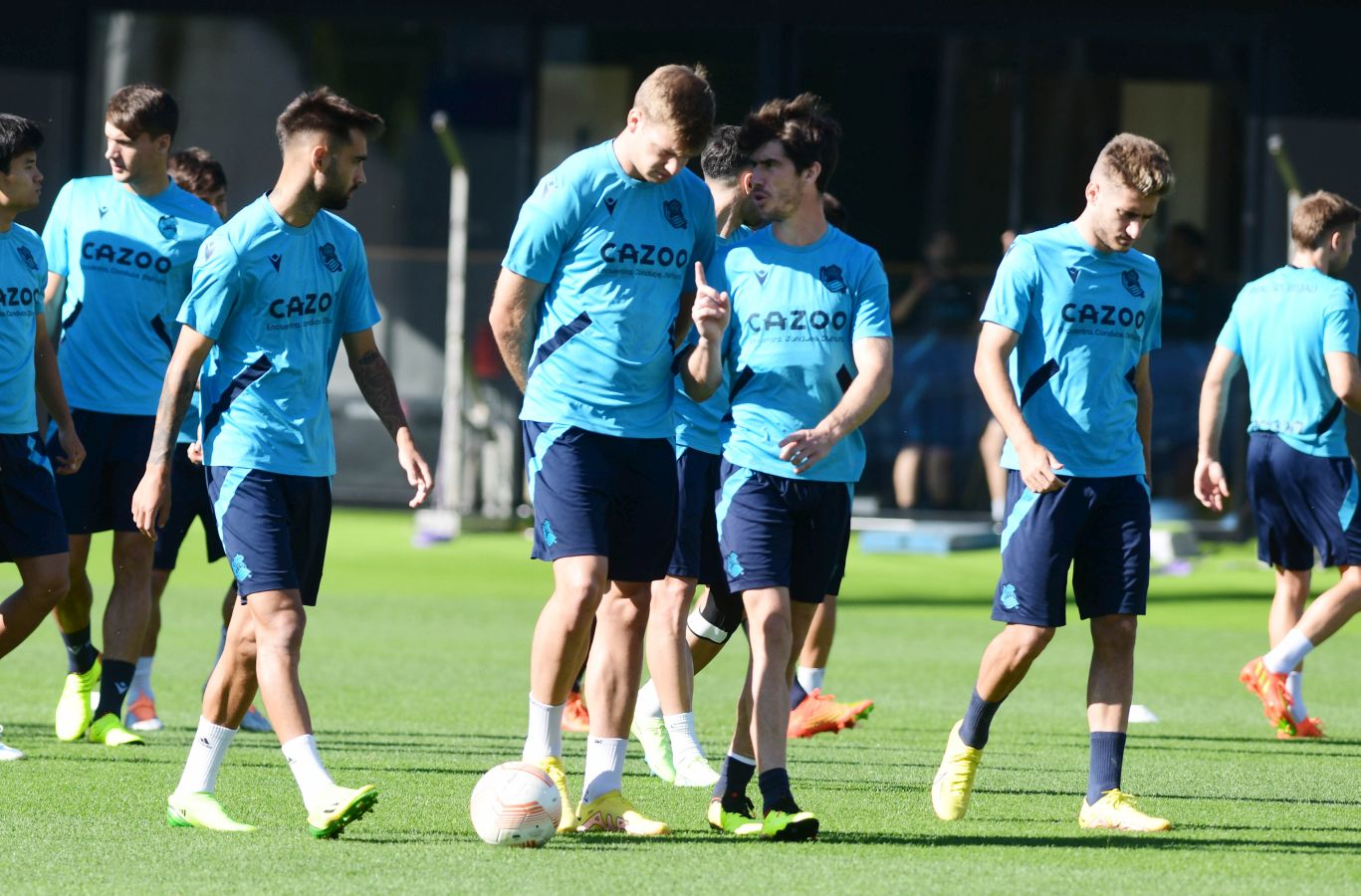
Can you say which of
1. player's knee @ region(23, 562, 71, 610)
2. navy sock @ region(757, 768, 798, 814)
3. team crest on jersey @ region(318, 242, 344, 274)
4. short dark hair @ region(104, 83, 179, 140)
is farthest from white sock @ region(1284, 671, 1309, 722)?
short dark hair @ region(104, 83, 179, 140)

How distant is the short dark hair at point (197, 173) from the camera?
8.68 metres

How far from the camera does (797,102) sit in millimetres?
6141

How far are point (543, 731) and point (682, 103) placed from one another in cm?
182

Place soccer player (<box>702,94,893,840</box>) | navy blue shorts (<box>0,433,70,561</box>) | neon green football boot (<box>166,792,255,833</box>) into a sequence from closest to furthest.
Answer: neon green football boot (<box>166,792,255,833</box>) → soccer player (<box>702,94,893,840</box>) → navy blue shorts (<box>0,433,70,561</box>)

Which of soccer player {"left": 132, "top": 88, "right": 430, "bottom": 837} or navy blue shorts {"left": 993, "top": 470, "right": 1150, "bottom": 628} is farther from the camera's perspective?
navy blue shorts {"left": 993, "top": 470, "right": 1150, "bottom": 628}

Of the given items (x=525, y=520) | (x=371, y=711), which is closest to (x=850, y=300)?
(x=371, y=711)

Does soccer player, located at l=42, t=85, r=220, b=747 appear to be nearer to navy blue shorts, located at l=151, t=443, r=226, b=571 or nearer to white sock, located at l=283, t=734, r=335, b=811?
navy blue shorts, located at l=151, t=443, r=226, b=571

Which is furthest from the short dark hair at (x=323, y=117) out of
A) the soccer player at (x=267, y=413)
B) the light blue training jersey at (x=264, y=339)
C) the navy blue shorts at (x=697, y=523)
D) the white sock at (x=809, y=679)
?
the white sock at (x=809, y=679)

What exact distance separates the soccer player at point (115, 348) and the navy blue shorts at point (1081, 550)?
11.5ft

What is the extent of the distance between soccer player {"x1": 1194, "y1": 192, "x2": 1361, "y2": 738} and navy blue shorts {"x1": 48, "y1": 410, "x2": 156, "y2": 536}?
14.3 feet

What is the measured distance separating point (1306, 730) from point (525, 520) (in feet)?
40.0

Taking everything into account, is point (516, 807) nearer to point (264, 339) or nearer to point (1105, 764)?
point (264, 339)

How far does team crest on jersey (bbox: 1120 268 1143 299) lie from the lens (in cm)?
625

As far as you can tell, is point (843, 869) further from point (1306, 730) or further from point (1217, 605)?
point (1217, 605)
